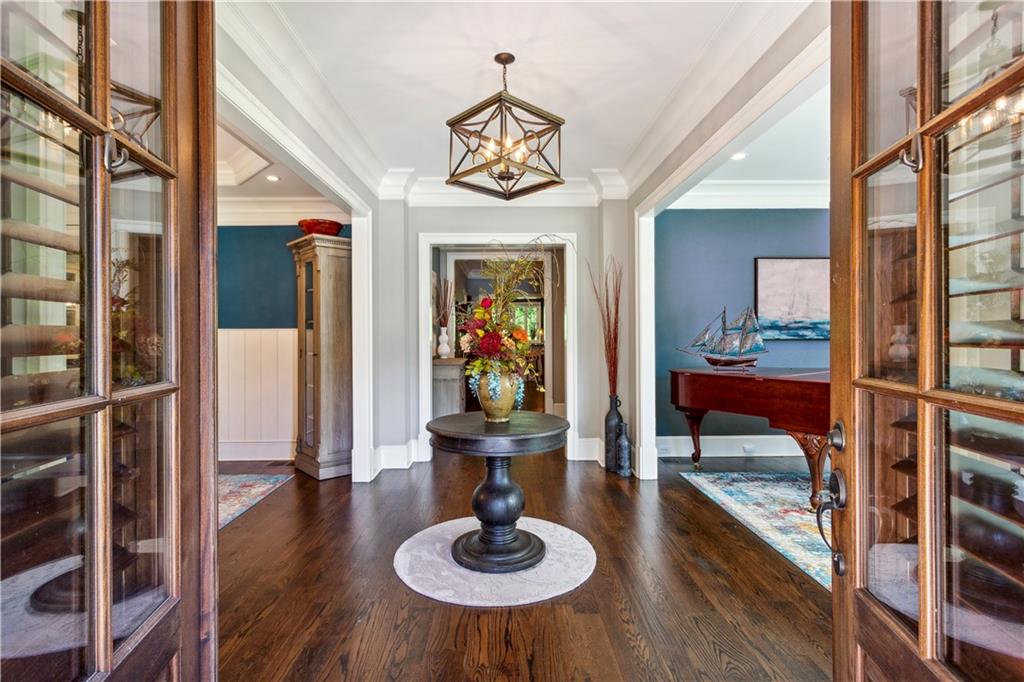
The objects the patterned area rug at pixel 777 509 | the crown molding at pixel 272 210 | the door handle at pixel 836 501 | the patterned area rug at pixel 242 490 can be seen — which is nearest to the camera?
the door handle at pixel 836 501

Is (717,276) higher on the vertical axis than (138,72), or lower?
higher

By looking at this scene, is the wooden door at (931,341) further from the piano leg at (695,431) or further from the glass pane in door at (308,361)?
the glass pane in door at (308,361)

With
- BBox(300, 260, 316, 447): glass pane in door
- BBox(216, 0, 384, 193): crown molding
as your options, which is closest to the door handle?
BBox(216, 0, 384, 193): crown molding

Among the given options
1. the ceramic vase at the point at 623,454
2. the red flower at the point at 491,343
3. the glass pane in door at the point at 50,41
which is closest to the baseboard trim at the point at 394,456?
the ceramic vase at the point at 623,454

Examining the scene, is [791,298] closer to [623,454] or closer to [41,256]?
[623,454]

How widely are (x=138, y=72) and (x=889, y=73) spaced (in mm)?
1306

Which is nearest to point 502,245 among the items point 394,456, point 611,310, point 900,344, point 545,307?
point 611,310

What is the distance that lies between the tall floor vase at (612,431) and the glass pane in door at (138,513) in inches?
141

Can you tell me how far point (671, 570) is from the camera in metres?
2.33

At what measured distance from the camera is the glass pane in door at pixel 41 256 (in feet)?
1.81

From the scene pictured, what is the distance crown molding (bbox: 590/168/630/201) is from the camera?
13.3ft

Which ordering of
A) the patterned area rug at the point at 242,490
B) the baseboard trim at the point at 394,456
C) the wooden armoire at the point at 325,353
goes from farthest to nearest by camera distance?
1. the baseboard trim at the point at 394,456
2. the wooden armoire at the point at 325,353
3. the patterned area rug at the point at 242,490

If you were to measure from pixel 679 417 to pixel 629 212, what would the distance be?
2061 mm

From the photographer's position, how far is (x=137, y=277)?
776 mm
